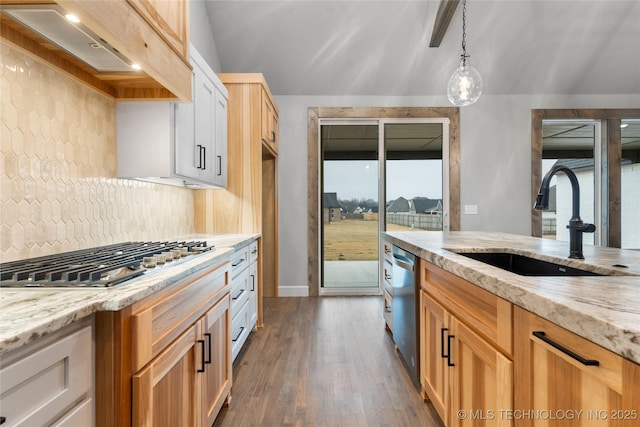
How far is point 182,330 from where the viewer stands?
1318mm

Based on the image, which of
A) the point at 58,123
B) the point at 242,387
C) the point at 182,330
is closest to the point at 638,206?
the point at 242,387

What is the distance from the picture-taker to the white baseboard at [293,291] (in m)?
4.52

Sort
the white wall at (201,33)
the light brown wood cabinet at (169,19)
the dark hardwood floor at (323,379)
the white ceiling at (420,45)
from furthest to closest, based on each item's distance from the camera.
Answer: the white ceiling at (420,45), the white wall at (201,33), the dark hardwood floor at (323,379), the light brown wood cabinet at (169,19)

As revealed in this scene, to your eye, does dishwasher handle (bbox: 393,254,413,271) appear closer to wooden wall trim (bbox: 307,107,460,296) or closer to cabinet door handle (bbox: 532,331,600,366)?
cabinet door handle (bbox: 532,331,600,366)

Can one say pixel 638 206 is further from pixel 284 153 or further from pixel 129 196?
pixel 129 196

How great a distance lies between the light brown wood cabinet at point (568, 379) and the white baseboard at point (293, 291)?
11.8ft

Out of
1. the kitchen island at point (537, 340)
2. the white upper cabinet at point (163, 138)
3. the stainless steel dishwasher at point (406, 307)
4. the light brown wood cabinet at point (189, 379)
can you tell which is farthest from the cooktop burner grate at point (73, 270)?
the stainless steel dishwasher at point (406, 307)

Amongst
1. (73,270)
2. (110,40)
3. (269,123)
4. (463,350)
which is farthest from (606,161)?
(73,270)

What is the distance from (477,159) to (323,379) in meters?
3.56

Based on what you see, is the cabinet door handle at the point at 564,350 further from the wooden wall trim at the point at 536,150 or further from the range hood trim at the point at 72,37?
the wooden wall trim at the point at 536,150

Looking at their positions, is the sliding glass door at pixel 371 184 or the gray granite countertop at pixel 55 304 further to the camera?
the sliding glass door at pixel 371 184

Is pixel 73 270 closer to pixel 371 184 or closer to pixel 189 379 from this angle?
pixel 189 379

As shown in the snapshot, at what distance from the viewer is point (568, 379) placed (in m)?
0.80

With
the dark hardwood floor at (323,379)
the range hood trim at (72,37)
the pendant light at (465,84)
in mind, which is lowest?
the dark hardwood floor at (323,379)
